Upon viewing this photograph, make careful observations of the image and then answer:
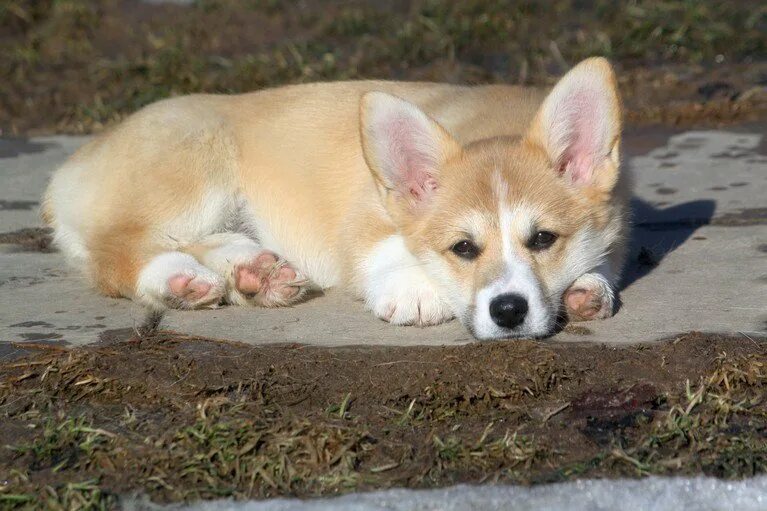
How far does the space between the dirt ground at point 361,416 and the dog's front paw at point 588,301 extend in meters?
0.30

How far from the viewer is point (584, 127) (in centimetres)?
379

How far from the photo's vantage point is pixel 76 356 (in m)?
3.28

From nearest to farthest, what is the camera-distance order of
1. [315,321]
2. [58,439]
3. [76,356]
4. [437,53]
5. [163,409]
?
1. [58,439]
2. [163,409]
3. [76,356]
4. [315,321]
5. [437,53]

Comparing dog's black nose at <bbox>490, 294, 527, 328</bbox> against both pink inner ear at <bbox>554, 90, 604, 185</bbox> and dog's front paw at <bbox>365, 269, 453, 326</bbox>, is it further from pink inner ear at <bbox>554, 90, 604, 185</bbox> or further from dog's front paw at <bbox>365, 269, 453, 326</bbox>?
pink inner ear at <bbox>554, 90, 604, 185</bbox>

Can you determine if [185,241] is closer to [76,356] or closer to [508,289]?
[76,356]

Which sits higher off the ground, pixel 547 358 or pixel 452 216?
pixel 452 216

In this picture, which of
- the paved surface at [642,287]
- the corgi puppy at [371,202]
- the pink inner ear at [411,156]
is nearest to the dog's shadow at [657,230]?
the paved surface at [642,287]

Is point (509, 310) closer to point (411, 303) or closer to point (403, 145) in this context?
point (411, 303)

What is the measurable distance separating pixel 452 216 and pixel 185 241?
1.30 m

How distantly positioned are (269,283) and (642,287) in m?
1.41

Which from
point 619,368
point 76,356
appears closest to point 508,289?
point 619,368

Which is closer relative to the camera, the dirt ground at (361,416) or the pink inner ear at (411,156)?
the dirt ground at (361,416)

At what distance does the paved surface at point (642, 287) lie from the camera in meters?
3.60

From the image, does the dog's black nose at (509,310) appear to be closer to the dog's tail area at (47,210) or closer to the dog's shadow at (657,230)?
the dog's shadow at (657,230)
